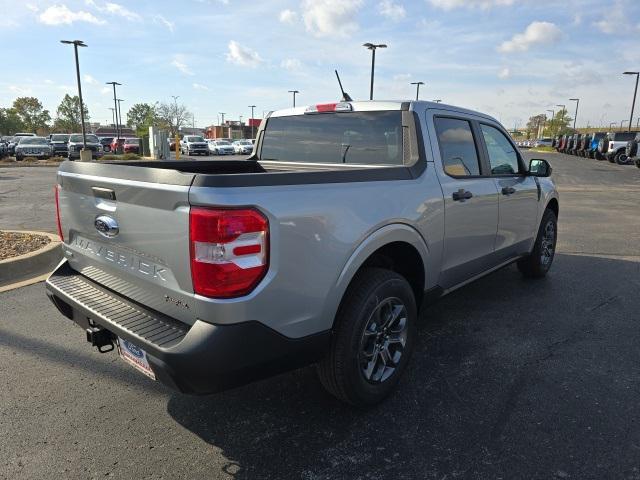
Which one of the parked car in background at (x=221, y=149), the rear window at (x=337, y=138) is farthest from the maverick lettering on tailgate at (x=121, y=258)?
the parked car in background at (x=221, y=149)

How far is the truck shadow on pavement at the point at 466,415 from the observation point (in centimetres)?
243

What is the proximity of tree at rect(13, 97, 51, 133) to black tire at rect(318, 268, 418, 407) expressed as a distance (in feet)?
335

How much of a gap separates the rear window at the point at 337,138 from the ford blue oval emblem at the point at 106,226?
1820 millimetres

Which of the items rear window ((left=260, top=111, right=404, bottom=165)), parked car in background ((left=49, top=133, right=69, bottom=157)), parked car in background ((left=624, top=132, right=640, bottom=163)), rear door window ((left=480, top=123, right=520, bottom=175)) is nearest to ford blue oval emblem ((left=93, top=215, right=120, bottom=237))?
rear window ((left=260, top=111, right=404, bottom=165))

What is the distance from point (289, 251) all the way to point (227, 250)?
30 centimetres

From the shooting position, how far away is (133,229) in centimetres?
243

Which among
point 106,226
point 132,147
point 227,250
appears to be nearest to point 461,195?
point 227,250

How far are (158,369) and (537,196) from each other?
4.26 m

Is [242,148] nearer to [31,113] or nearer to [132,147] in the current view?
[132,147]

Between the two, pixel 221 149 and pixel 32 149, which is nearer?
pixel 32 149

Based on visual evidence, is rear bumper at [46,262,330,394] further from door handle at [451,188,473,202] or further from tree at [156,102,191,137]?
tree at [156,102,191,137]

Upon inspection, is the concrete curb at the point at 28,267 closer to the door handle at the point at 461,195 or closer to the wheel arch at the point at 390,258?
the wheel arch at the point at 390,258

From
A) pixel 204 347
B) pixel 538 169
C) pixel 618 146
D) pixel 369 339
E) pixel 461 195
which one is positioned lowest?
pixel 369 339

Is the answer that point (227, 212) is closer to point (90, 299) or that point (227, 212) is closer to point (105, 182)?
point (105, 182)
